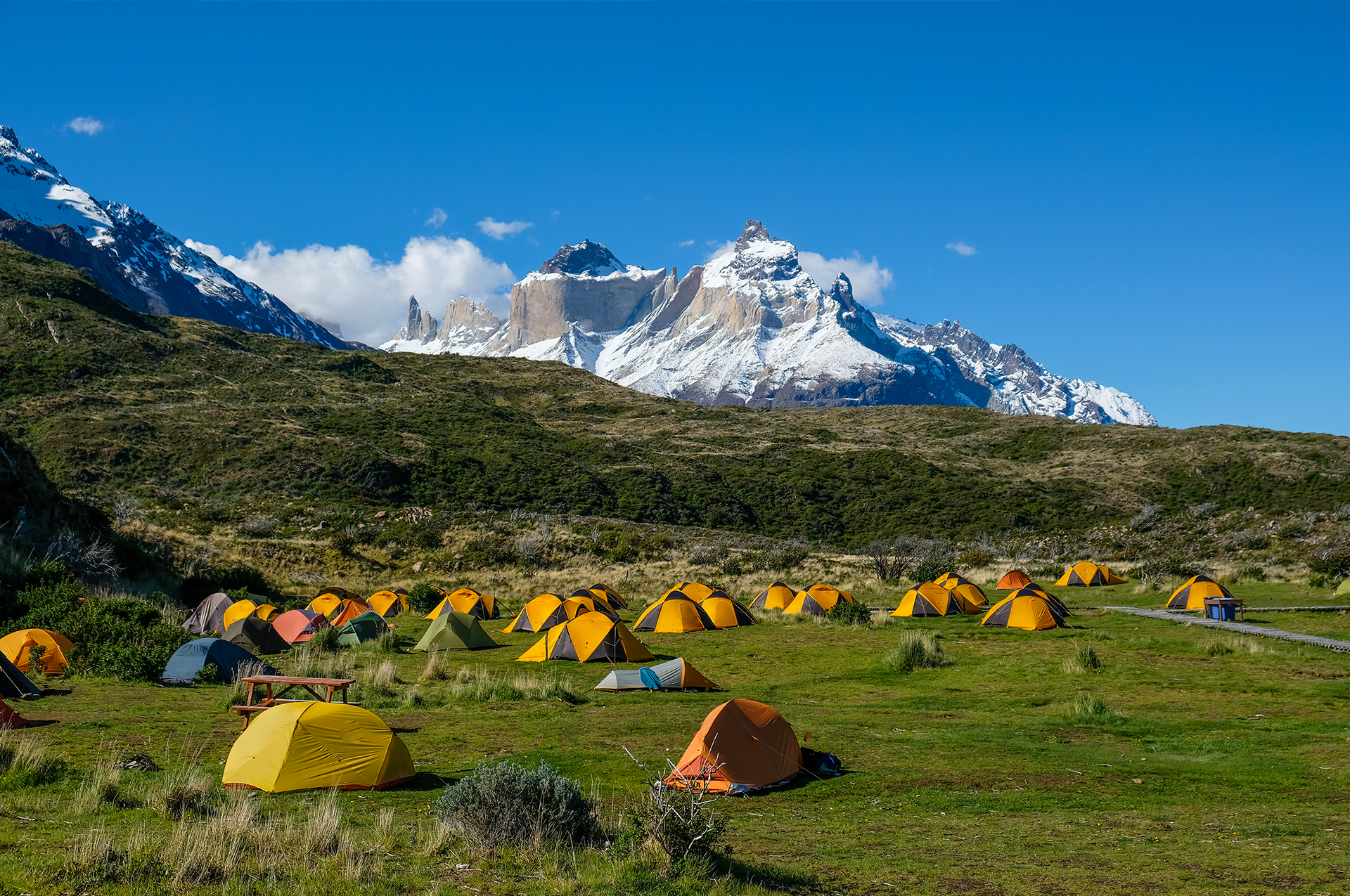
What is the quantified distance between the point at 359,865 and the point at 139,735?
26.1ft

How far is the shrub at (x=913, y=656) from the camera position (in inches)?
787

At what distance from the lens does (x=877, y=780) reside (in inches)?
421

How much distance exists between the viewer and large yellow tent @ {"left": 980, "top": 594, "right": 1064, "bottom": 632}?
2456cm

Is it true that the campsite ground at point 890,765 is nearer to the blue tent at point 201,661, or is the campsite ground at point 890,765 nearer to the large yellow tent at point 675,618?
the blue tent at point 201,661

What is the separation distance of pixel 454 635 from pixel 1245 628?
19.7 m

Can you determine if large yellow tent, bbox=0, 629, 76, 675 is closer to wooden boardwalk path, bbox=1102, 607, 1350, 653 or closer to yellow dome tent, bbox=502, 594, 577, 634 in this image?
yellow dome tent, bbox=502, 594, 577, 634

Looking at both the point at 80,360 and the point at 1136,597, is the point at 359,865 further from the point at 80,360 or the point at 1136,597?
the point at 80,360

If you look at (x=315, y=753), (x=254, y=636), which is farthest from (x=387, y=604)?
(x=315, y=753)

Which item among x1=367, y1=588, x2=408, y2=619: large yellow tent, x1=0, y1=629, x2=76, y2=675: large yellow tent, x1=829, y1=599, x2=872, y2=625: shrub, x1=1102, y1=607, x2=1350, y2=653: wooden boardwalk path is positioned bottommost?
x1=367, y1=588, x2=408, y2=619: large yellow tent

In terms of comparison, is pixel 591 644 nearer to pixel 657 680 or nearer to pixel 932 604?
pixel 657 680

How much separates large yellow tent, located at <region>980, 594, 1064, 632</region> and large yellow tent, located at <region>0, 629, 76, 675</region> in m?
22.0

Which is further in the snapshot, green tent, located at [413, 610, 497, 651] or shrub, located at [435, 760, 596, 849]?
green tent, located at [413, 610, 497, 651]

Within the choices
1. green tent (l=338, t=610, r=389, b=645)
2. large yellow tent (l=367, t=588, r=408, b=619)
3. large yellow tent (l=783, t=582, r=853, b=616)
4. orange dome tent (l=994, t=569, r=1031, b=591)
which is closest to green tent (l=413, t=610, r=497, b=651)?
green tent (l=338, t=610, r=389, b=645)

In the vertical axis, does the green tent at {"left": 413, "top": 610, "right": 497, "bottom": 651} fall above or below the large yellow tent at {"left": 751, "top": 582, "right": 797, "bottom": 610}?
below
